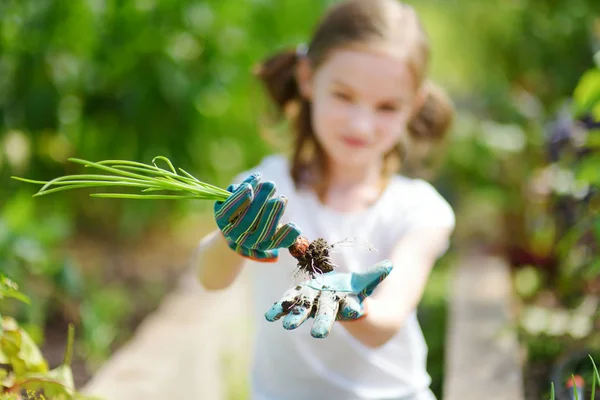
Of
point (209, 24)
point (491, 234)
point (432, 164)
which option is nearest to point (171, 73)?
point (209, 24)

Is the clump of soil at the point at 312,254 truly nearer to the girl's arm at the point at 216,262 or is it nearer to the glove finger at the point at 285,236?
the glove finger at the point at 285,236

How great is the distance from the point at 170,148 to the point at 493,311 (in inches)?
61.9

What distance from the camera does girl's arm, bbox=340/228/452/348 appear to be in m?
1.62

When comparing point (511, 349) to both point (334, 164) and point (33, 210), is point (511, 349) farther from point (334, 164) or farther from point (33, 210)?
point (33, 210)

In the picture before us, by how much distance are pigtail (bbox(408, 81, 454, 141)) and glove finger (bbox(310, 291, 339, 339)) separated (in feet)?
3.37

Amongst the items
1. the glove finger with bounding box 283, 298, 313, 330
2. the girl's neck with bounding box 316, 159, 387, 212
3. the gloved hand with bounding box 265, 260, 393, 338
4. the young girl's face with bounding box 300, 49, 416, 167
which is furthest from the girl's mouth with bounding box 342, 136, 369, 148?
the glove finger with bounding box 283, 298, 313, 330

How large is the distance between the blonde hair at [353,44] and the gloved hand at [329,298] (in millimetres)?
704

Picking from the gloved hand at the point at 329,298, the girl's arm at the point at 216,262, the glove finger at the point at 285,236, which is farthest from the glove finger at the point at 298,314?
Result: the girl's arm at the point at 216,262

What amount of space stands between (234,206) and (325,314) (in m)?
0.23

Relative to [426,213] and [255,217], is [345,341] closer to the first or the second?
[426,213]

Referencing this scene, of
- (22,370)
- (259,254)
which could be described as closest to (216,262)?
(259,254)

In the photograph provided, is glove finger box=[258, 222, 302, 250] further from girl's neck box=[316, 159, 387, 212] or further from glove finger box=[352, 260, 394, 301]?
girl's neck box=[316, 159, 387, 212]

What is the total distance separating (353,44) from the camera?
1.91 meters

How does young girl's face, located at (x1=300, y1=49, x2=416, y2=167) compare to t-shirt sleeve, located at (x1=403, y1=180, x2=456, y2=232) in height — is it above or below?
above
